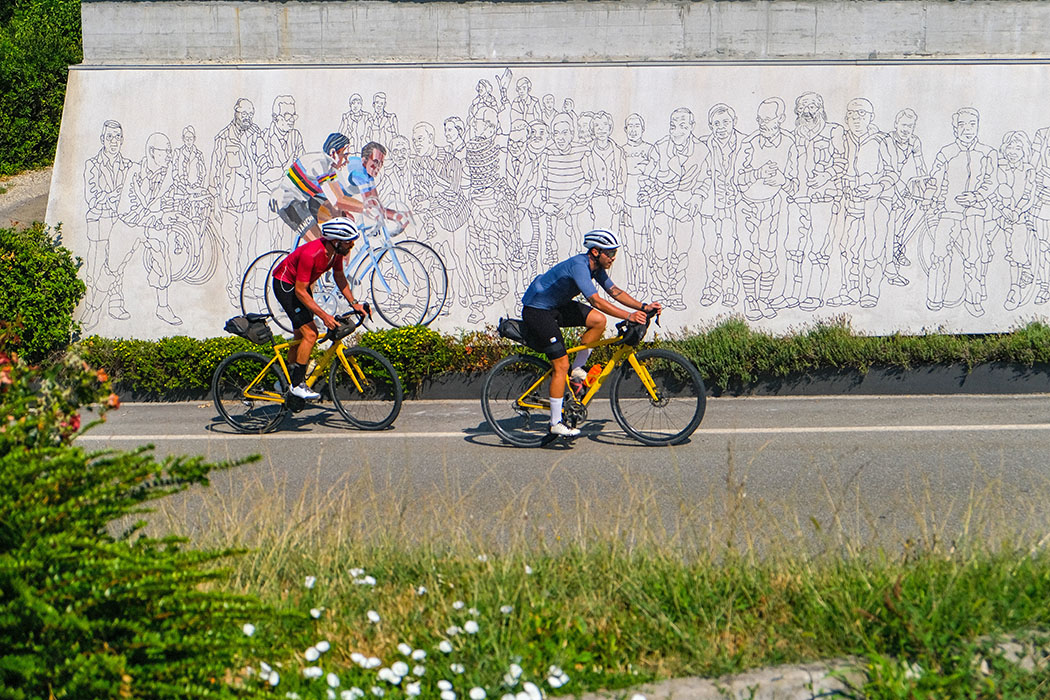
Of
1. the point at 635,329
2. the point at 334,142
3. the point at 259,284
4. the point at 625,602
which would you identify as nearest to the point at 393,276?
the point at 259,284

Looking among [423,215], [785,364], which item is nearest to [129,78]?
[423,215]

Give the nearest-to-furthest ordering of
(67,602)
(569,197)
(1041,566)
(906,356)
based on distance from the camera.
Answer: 1. (67,602)
2. (1041,566)
3. (906,356)
4. (569,197)

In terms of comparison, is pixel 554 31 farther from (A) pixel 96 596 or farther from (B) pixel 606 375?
(A) pixel 96 596

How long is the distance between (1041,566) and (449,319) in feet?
29.5

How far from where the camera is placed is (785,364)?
10500 millimetres

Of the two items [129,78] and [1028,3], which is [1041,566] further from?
[129,78]

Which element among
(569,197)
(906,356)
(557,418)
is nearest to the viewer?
(557,418)

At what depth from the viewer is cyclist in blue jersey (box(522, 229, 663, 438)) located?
315 inches

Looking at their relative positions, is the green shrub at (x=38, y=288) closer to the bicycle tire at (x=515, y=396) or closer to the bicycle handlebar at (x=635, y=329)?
the bicycle tire at (x=515, y=396)

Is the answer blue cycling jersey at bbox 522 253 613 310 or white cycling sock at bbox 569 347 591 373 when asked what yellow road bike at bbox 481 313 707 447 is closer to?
white cycling sock at bbox 569 347 591 373

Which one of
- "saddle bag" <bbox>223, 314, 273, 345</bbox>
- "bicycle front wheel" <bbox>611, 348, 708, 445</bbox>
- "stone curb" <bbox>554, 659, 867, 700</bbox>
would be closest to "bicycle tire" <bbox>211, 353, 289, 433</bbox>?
"saddle bag" <bbox>223, 314, 273, 345</bbox>

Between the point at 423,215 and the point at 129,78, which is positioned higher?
the point at 129,78

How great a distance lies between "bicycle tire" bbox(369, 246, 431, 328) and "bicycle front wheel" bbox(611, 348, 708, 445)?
467cm

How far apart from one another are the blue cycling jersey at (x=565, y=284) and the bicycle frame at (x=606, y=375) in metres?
0.43
